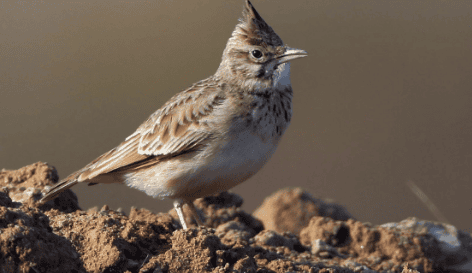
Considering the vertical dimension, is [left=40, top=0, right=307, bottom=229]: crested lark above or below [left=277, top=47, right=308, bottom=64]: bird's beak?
below

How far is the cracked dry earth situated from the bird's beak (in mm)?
1809

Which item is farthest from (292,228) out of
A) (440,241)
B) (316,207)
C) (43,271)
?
(43,271)

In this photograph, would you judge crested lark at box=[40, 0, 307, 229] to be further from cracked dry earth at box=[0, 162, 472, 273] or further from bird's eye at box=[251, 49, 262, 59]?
cracked dry earth at box=[0, 162, 472, 273]


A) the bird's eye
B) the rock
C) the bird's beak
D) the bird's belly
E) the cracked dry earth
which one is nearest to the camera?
the cracked dry earth

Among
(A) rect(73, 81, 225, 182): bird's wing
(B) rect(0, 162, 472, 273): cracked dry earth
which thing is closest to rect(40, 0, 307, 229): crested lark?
(A) rect(73, 81, 225, 182): bird's wing

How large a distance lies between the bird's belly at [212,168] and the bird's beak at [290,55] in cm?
87

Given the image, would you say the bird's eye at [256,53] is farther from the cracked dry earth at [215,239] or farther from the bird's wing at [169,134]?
the cracked dry earth at [215,239]

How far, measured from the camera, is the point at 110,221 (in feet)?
13.2

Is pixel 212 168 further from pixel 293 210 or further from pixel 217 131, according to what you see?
pixel 293 210

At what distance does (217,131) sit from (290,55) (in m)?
1.12

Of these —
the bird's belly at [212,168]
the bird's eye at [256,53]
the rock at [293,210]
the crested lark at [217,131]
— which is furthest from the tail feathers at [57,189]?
the rock at [293,210]

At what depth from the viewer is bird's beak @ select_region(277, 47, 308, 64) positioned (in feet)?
17.1

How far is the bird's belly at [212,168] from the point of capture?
495 centimetres

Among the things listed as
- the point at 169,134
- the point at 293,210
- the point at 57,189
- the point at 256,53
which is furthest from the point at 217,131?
the point at 293,210
